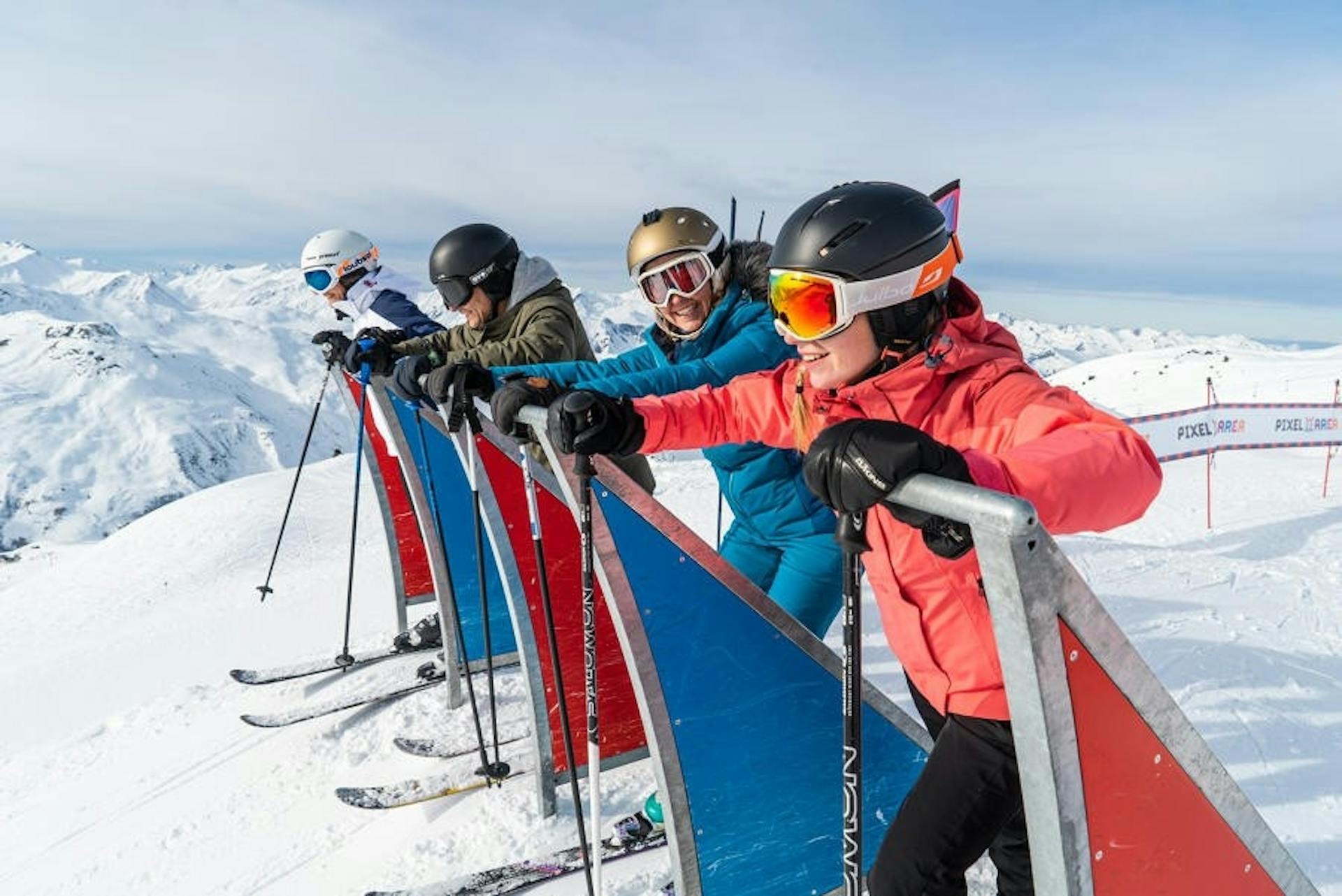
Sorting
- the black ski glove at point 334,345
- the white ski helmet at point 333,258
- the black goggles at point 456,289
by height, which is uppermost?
the white ski helmet at point 333,258

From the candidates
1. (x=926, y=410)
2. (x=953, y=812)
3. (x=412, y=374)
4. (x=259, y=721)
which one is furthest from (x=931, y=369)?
(x=259, y=721)

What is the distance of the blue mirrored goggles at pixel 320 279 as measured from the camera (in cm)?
602

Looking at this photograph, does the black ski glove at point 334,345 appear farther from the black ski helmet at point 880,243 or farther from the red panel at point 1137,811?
the red panel at point 1137,811

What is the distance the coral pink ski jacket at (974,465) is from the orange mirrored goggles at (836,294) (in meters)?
0.13

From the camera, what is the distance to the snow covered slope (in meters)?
3.93

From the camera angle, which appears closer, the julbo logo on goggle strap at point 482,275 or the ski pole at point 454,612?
the ski pole at point 454,612

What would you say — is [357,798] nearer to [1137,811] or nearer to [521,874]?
[521,874]

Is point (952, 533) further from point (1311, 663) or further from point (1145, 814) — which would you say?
point (1311, 663)

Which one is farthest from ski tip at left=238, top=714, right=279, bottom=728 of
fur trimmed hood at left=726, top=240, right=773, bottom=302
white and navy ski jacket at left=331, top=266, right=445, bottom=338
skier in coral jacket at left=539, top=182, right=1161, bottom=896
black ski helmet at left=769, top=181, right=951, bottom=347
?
black ski helmet at left=769, top=181, right=951, bottom=347

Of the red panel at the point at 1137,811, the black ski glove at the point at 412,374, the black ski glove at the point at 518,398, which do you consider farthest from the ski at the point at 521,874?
the red panel at the point at 1137,811

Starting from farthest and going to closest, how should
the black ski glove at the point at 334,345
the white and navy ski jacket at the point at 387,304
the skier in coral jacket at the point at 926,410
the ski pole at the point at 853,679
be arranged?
the white and navy ski jacket at the point at 387,304 → the black ski glove at the point at 334,345 → the skier in coral jacket at the point at 926,410 → the ski pole at the point at 853,679

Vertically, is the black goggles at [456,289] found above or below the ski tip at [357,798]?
A: above

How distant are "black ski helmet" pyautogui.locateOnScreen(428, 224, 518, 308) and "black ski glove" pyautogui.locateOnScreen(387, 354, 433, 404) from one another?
0.91 metres

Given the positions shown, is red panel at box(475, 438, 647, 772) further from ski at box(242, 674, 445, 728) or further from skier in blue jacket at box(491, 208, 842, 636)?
ski at box(242, 674, 445, 728)
